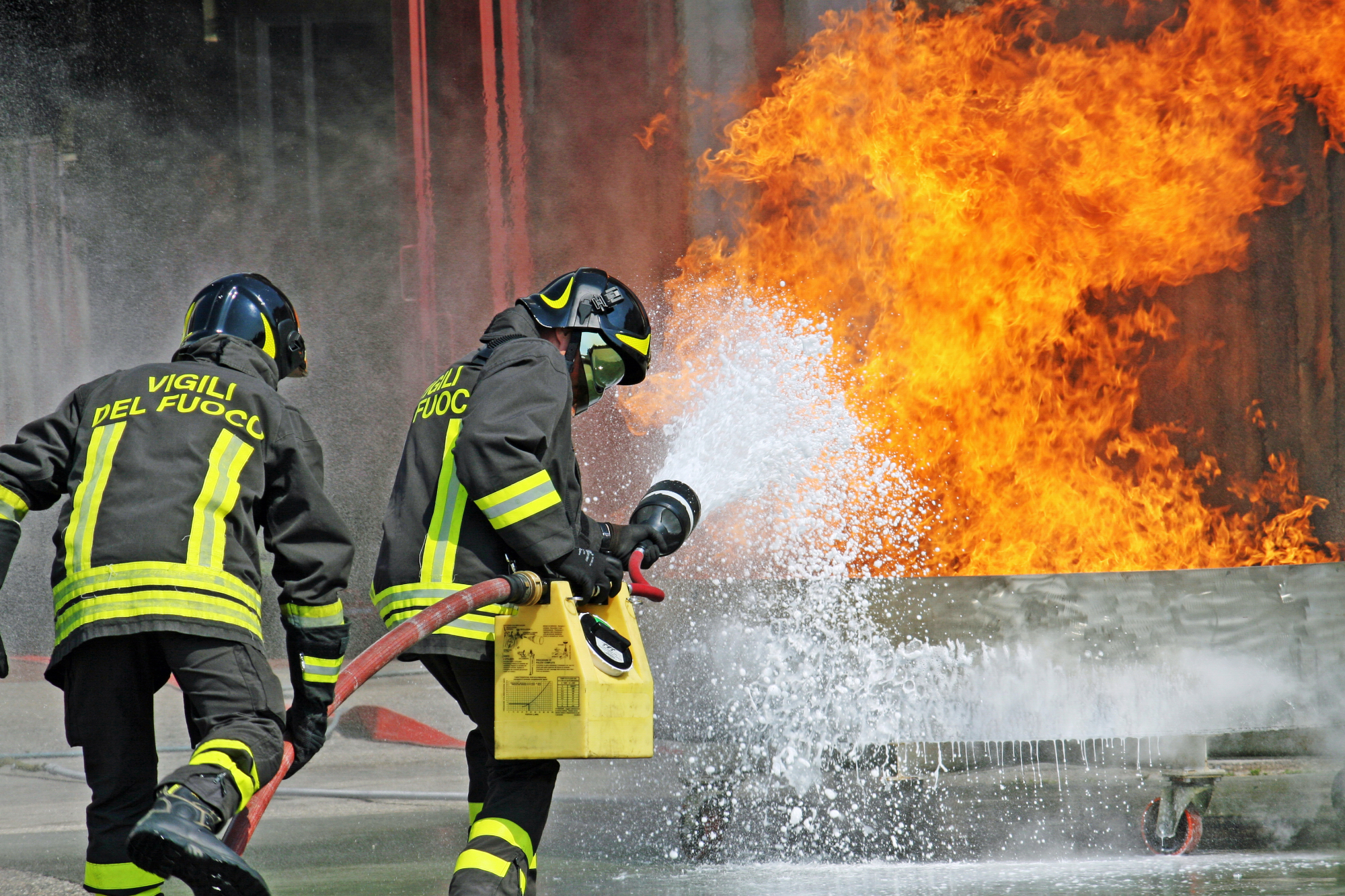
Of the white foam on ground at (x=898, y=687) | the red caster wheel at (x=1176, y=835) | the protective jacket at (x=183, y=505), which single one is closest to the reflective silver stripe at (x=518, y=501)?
the protective jacket at (x=183, y=505)

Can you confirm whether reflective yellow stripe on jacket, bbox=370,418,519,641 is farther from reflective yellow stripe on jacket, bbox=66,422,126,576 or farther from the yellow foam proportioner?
reflective yellow stripe on jacket, bbox=66,422,126,576

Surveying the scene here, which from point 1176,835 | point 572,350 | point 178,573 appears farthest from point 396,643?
point 1176,835

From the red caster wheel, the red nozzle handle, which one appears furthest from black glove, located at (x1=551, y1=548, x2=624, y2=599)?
the red caster wheel

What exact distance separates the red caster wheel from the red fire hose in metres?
2.53

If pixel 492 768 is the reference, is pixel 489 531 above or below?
above

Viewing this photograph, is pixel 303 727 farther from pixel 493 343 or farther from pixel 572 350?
pixel 572 350

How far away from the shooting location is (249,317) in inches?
105

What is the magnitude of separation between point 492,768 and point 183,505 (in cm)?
85

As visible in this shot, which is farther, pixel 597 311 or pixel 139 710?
pixel 597 311

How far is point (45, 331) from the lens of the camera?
825 centimetres

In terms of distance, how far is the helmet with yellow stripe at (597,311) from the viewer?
2918 mm

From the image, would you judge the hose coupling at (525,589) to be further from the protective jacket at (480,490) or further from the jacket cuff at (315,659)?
the jacket cuff at (315,659)

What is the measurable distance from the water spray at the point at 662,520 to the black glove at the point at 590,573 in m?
0.26

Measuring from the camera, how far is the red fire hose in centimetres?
232
